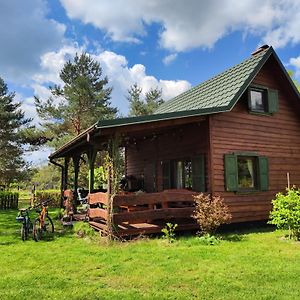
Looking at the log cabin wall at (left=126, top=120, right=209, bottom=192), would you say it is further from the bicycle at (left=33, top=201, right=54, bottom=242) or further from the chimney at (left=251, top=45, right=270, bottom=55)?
the bicycle at (left=33, top=201, right=54, bottom=242)

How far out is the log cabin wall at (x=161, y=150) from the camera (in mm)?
10287

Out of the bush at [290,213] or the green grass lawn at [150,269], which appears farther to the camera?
the bush at [290,213]

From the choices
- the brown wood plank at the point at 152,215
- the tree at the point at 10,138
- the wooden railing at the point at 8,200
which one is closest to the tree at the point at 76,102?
the tree at the point at 10,138

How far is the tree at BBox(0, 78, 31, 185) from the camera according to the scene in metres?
26.2

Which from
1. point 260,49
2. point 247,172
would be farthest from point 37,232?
point 260,49

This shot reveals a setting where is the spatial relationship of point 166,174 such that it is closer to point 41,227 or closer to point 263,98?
point 263,98

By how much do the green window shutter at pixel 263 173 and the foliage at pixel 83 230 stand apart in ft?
18.0

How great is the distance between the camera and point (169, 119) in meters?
8.72

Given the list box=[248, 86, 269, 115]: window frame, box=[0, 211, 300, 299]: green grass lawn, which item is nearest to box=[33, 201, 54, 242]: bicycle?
box=[0, 211, 300, 299]: green grass lawn

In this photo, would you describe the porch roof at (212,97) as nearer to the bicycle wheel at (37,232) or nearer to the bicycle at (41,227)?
the bicycle at (41,227)

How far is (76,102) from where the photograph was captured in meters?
25.7

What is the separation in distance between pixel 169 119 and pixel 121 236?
3.29 metres

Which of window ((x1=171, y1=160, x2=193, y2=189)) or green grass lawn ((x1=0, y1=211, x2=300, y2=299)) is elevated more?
window ((x1=171, y1=160, x2=193, y2=189))

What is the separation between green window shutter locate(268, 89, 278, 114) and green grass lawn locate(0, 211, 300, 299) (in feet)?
15.8
